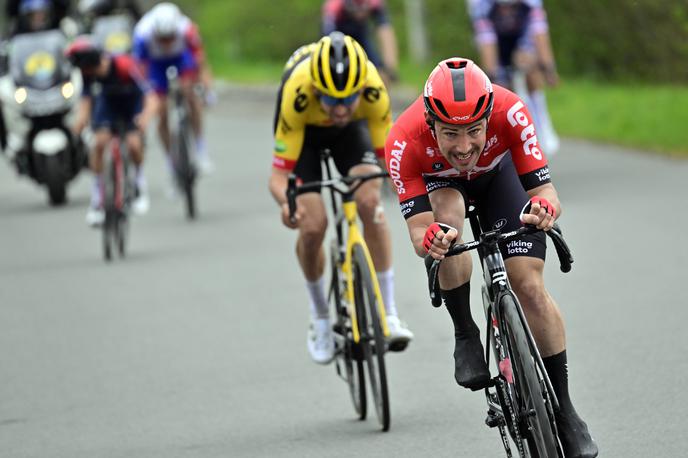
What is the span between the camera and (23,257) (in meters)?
14.7

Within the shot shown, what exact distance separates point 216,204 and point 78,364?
763 centimetres

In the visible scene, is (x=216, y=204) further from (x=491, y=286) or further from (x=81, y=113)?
(x=491, y=286)

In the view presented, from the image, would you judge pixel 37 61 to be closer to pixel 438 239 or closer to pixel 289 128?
pixel 289 128

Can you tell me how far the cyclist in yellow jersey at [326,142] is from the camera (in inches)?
315

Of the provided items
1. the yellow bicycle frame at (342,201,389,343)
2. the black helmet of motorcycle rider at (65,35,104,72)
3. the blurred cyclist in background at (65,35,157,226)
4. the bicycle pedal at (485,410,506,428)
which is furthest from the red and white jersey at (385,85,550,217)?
the black helmet of motorcycle rider at (65,35,104,72)

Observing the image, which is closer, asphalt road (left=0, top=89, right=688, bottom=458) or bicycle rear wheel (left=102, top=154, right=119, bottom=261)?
asphalt road (left=0, top=89, right=688, bottom=458)

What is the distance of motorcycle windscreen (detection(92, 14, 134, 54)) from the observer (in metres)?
20.0

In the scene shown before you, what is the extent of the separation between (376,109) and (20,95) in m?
9.70

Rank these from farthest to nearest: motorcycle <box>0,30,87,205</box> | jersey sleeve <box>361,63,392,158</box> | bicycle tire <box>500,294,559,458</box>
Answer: motorcycle <box>0,30,87,205</box> < jersey sleeve <box>361,63,392,158</box> < bicycle tire <box>500,294,559,458</box>

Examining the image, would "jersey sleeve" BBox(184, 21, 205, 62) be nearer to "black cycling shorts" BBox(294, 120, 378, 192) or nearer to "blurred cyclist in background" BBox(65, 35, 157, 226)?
"blurred cyclist in background" BBox(65, 35, 157, 226)

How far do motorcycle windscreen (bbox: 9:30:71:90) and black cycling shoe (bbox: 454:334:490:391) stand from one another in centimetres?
1184

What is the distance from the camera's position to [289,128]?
27.5 feet

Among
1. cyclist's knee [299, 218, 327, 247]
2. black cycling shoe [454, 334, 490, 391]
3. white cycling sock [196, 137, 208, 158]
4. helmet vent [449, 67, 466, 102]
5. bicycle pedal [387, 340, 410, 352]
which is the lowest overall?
white cycling sock [196, 137, 208, 158]

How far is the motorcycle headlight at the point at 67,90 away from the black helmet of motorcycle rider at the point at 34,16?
79cm
